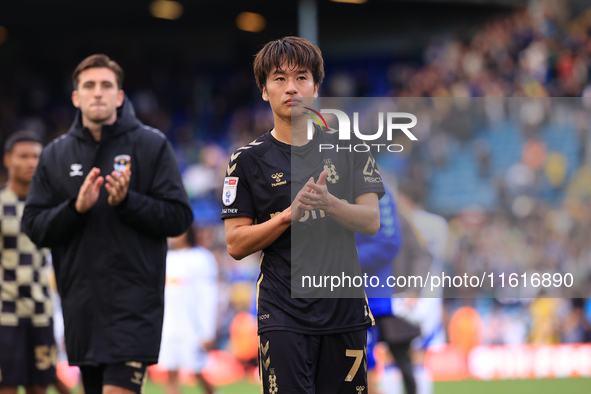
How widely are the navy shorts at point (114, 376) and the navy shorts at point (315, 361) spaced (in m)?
1.14

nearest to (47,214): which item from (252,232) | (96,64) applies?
(96,64)

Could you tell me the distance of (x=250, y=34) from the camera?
23000 mm

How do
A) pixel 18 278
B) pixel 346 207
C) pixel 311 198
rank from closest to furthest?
1. pixel 311 198
2. pixel 346 207
3. pixel 18 278

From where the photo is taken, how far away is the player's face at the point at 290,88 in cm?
312

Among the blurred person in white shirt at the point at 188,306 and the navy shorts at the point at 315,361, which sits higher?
the blurred person in white shirt at the point at 188,306

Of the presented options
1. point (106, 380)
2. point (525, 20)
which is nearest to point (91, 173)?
point (106, 380)

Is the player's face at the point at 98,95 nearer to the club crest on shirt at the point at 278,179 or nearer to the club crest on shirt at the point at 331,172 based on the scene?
the club crest on shirt at the point at 278,179

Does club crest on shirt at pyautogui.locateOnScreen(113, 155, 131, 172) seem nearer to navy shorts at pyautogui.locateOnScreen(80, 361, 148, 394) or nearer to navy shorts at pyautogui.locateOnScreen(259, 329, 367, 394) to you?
navy shorts at pyautogui.locateOnScreen(80, 361, 148, 394)

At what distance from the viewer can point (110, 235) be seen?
402 centimetres

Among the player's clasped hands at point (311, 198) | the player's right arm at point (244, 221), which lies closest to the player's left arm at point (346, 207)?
the player's clasped hands at point (311, 198)

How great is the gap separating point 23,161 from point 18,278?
1.02 metres

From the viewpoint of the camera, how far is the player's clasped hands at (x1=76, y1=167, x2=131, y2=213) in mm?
3844

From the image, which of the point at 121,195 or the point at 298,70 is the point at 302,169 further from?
the point at 121,195

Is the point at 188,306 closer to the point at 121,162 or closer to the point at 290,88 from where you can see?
the point at 121,162
